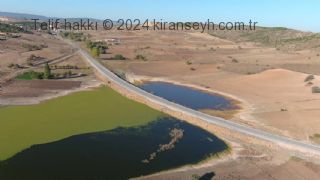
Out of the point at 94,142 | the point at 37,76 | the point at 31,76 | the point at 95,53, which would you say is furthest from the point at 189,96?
the point at 95,53

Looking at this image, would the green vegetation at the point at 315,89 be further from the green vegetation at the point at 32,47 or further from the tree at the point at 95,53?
the green vegetation at the point at 32,47

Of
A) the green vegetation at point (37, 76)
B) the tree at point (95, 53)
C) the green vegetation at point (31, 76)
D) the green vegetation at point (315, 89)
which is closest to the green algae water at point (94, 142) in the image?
the green vegetation at point (37, 76)

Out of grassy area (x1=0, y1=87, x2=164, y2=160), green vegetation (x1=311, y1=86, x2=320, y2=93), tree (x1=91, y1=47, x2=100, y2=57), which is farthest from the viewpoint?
tree (x1=91, y1=47, x2=100, y2=57)

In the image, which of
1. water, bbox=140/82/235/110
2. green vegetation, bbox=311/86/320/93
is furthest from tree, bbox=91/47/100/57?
green vegetation, bbox=311/86/320/93

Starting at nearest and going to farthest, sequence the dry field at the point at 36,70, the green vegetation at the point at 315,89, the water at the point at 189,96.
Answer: the water at the point at 189,96
the dry field at the point at 36,70
the green vegetation at the point at 315,89

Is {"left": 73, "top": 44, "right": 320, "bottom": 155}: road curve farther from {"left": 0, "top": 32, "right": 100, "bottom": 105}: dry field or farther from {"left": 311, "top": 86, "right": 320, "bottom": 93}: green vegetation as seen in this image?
{"left": 311, "top": 86, "right": 320, "bottom": 93}: green vegetation

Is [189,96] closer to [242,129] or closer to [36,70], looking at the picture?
[242,129]
